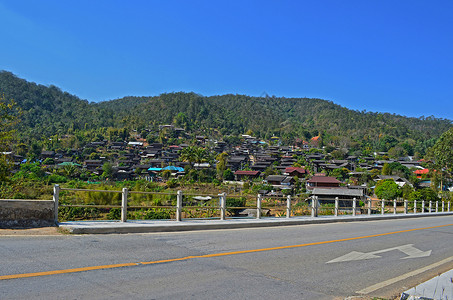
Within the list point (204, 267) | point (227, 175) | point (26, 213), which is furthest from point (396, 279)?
point (227, 175)

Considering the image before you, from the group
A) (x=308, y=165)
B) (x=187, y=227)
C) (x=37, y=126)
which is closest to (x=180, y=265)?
(x=187, y=227)

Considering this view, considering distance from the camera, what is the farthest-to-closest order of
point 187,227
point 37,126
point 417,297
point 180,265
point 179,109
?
point 179,109 → point 37,126 → point 187,227 → point 180,265 → point 417,297

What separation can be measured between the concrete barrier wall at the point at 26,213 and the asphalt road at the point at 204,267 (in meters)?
1.09

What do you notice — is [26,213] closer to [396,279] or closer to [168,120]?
[396,279]

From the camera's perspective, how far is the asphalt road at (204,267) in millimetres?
5684

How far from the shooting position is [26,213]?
9.89 meters

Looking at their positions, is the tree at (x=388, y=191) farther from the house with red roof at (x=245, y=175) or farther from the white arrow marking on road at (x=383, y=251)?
the white arrow marking on road at (x=383, y=251)

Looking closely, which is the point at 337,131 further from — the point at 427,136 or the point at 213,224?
the point at 213,224

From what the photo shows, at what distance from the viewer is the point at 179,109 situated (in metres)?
188

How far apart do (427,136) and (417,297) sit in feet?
683

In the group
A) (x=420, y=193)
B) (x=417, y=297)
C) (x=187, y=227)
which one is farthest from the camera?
(x=420, y=193)

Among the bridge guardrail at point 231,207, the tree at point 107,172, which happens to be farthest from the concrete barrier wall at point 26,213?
the tree at point 107,172

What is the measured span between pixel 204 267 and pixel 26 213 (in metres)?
5.34

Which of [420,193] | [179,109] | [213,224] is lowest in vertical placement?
[420,193]
